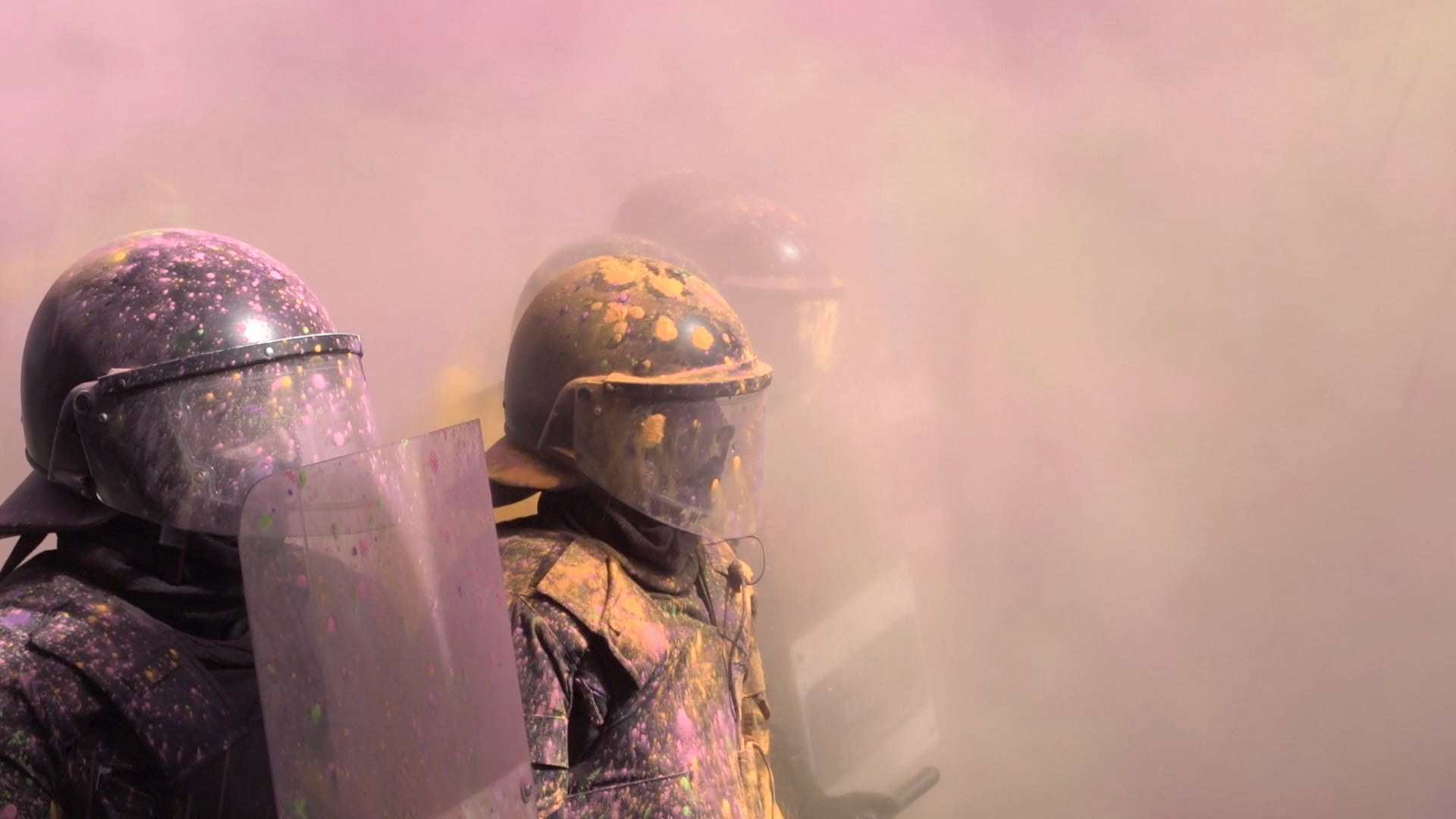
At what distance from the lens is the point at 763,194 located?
3.28 m

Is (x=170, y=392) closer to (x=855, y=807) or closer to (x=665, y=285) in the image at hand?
(x=665, y=285)

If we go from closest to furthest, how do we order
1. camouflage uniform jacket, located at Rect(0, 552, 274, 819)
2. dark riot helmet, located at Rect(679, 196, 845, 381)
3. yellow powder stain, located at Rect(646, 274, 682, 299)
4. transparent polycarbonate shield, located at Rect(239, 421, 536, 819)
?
1. transparent polycarbonate shield, located at Rect(239, 421, 536, 819)
2. camouflage uniform jacket, located at Rect(0, 552, 274, 819)
3. yellow powder stain, located at Rect(646, 274, 682, 299)
4. dark riot helmet, located at Rect(679, 196, 845, 381)

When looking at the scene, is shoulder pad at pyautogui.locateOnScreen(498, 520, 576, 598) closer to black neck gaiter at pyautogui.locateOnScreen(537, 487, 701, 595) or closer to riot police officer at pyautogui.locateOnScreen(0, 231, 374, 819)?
black neck gaiter at pyautogui.locateOnScreen(537, 487, 701, 595)

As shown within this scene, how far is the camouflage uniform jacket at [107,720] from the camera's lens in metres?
1.18

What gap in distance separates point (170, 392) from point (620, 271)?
0.69 meters

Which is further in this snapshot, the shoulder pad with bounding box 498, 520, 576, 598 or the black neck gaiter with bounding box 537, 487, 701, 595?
the black neck gaiter with bounding box 537, 487, 701, 595

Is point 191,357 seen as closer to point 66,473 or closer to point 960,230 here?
point 66,473

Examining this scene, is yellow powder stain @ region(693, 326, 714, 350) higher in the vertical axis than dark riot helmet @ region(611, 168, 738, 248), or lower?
lower

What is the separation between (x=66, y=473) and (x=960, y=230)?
8.56 feet

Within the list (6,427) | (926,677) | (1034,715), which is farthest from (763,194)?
(6,427)

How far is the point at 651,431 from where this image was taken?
5.21ft

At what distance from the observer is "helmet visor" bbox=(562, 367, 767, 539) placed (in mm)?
1576

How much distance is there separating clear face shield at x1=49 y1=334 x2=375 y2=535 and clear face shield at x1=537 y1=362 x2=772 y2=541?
38cm

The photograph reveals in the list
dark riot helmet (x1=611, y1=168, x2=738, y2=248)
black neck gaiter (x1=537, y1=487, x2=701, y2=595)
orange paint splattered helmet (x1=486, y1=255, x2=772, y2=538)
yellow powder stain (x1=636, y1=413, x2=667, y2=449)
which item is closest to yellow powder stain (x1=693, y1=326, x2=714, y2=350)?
orange paint splattered helmet (x1=486, y1=255, x2=772, y2=538)
